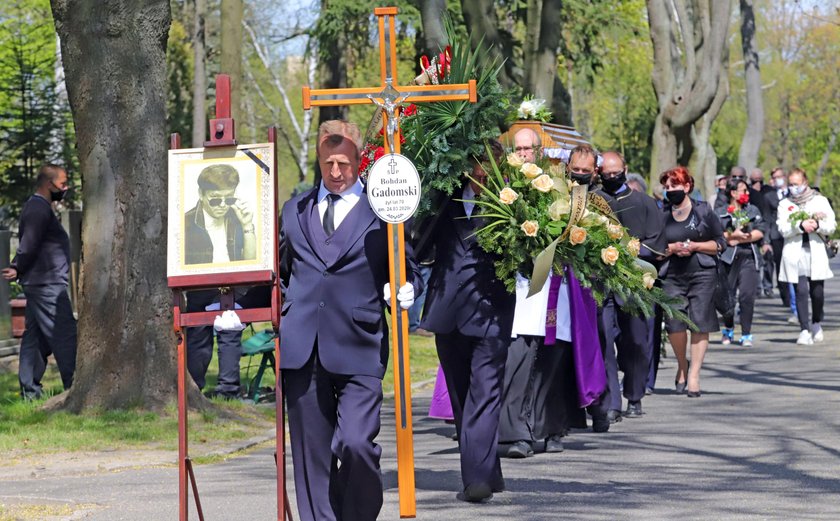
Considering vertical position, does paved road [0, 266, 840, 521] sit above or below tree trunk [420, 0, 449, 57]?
below

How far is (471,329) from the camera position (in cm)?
897

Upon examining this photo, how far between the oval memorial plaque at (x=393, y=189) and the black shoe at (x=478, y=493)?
1.91 metres

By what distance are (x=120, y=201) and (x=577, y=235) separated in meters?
4.88

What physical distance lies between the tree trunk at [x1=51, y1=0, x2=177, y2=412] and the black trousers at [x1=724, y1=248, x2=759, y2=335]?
9.57 meters

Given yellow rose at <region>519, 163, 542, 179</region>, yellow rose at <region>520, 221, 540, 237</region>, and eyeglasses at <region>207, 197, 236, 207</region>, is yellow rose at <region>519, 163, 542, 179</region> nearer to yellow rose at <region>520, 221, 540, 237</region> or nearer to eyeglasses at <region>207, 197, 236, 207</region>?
yellow rose at <region>520, 221, 540, 237</region>

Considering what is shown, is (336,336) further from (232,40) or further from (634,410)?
(232,40)

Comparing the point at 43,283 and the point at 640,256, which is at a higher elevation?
the point at 640,256

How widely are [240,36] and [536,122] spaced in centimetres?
1498

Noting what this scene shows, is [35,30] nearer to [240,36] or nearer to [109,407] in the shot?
[240,36]

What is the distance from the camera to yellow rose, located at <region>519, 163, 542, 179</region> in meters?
9.20

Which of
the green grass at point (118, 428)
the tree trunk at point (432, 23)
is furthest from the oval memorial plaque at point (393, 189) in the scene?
the tree trunk at point (432, 23)

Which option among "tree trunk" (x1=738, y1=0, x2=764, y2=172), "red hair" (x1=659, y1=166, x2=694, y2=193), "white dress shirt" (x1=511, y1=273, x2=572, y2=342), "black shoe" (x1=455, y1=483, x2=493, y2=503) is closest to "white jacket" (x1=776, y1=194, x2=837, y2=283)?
"red hair" (x1=659, y1=166, x2=694, y2=193)

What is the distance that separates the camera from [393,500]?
912 cm

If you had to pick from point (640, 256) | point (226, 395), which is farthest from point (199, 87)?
point (640, 256)
